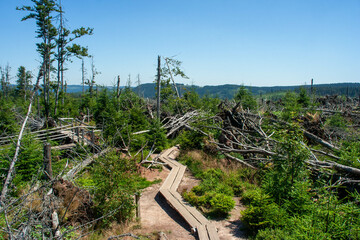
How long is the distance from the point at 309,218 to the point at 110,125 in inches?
380

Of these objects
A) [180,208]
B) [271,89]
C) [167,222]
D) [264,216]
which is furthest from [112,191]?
[271,89]

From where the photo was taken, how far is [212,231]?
507 cm

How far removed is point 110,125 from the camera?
11.4m

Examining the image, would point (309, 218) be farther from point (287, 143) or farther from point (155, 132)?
point (155, 132)

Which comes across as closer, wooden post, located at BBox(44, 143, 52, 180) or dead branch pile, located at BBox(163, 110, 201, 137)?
wooden post, located at BBox(44, 143, 52, 180)

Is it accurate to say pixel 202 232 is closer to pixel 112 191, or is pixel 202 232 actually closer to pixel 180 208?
pixel 180 208

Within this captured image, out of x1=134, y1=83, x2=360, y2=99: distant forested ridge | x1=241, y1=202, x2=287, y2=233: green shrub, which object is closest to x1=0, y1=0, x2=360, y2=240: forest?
x1=241, y1=202, x2=287, y2=233: green shrub

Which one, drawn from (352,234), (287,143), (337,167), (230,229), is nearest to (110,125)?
(230,229)

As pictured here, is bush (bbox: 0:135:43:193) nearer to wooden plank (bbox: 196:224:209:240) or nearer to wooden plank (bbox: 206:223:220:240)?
wooden plank (bbox: 196:224:209:240)

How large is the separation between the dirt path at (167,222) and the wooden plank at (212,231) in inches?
7.4

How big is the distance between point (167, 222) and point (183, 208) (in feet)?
1.93

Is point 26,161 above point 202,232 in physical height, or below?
above

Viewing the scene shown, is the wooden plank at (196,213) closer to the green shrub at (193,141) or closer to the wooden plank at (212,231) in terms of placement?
the wooden plank at (212,231)

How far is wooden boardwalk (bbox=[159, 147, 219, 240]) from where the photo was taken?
5.08m
